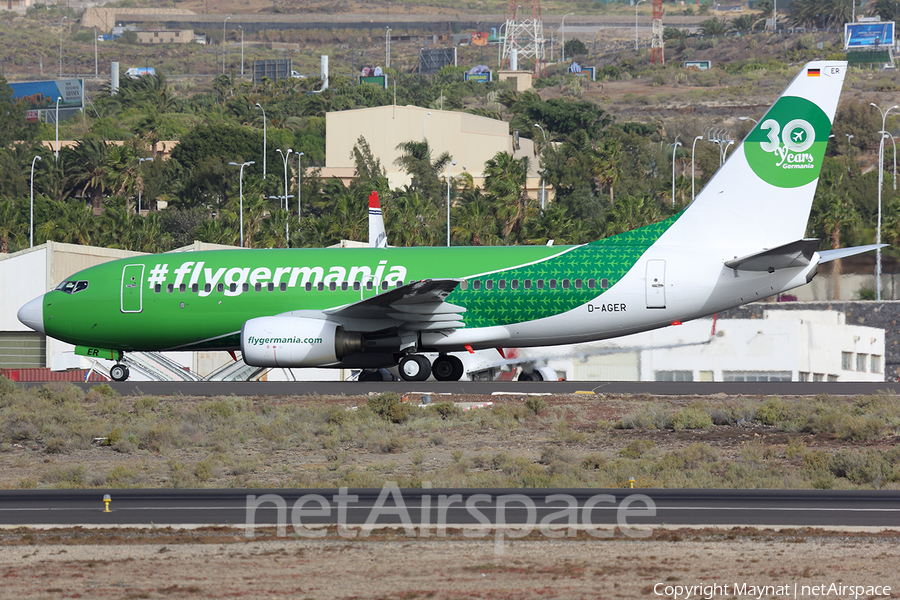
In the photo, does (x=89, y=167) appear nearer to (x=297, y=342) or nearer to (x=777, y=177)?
(x=297, y=342)

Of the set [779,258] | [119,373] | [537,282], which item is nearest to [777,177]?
[779,258]

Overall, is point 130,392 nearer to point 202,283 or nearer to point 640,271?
point 202,283

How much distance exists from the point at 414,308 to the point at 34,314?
34.5 ft

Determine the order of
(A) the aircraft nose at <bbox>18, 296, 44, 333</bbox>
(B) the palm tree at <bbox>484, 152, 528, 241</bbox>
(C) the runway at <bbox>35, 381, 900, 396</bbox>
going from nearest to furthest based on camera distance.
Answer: (C) the runway at <bbox>35, 381, 900, 396</bbox>, (A) the aircraft nose at <bbox>18, 296, 44, 333</bbox>, (B) the palm tree at <bbox>484, 152, 528, 241</bbox>

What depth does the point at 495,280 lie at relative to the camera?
1096 inches

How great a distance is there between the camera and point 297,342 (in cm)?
2725

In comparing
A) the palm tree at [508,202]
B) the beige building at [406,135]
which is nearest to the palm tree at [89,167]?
the beige building at [406,135]

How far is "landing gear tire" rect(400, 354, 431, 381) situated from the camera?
28.6 metres

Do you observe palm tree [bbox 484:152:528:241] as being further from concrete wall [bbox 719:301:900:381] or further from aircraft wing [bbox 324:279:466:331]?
aircraft wing [bbox 324:279:466:331]

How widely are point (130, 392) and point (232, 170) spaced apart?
82.6m

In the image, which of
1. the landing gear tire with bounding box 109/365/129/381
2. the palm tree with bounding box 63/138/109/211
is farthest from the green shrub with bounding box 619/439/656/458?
the palm tree with bounding box 63/138/109/211

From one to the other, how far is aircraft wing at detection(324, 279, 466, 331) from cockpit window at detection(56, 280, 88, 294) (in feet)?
22.7

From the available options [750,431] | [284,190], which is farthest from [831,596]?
[284,190]

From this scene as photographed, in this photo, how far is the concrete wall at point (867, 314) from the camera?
56344mm
